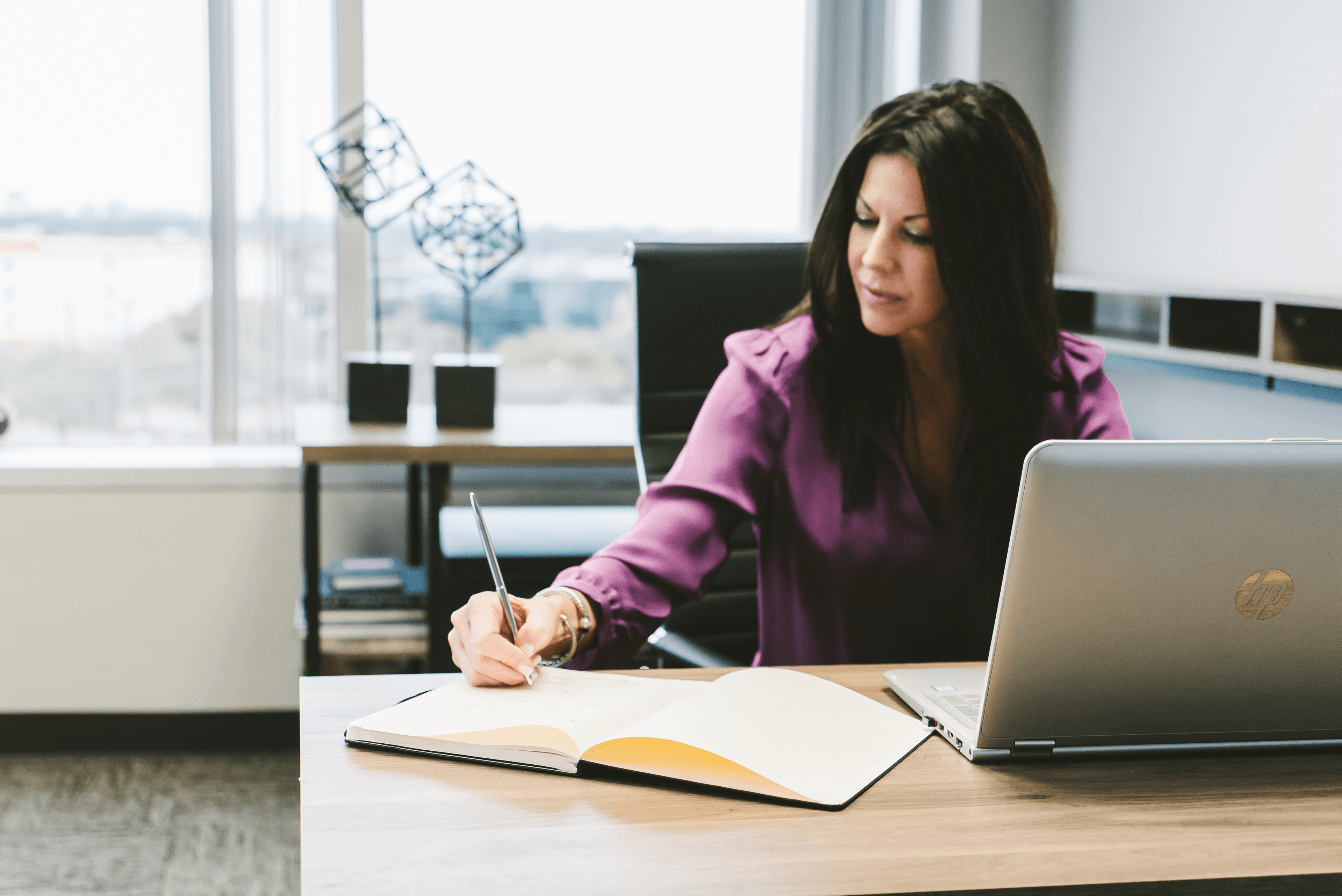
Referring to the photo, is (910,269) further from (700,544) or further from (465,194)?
(465,194)

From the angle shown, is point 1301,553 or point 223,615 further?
point 223,615

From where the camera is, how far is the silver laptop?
2.48ft

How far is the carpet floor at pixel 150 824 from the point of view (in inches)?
80.7

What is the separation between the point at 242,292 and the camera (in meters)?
2.79

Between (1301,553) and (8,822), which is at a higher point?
(1301,553)

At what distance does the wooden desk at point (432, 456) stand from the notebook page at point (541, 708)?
1253 millimetres

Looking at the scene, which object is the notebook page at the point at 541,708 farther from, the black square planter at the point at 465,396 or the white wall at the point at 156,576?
the white wall at the point at 156,576

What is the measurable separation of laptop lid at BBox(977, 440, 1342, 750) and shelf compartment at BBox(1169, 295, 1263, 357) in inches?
49.0

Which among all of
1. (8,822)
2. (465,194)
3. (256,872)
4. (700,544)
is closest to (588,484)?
(465,194)

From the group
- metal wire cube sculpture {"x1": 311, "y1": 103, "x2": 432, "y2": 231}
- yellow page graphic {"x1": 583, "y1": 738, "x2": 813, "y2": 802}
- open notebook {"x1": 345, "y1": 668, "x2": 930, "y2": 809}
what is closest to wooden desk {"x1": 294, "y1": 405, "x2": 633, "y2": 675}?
metal wire cube sculpture {"x1": 311, "y1": 103, "x2": 432, "y2": 231}

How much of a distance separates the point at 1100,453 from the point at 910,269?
0.56 metres

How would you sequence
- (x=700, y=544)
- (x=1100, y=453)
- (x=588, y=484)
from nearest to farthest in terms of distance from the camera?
(x=1100, y=453)
(x=700, y=544)
(x=588, y=484)

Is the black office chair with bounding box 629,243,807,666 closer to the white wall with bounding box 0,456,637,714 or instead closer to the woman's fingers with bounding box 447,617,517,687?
the woman's fingers with bounding box 447,617,517,687

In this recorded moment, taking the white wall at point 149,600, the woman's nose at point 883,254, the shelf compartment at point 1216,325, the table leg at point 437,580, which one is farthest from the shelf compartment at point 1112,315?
the white wall at point 149,600
